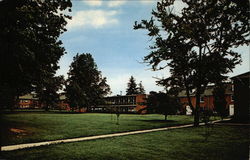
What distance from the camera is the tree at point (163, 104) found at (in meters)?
27.1

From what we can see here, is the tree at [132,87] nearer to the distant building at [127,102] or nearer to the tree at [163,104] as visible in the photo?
the distant building at [127,102]

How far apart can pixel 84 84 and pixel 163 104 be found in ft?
131

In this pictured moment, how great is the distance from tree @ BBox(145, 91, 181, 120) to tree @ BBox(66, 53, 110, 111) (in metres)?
32.0

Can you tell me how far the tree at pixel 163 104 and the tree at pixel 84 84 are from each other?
32048mm

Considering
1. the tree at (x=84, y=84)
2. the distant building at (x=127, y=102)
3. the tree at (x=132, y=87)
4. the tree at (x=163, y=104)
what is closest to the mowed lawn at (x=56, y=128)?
the tree at (x=163, y=104)

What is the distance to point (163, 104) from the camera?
2719cm

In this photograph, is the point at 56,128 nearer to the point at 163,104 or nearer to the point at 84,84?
the point at 163,104

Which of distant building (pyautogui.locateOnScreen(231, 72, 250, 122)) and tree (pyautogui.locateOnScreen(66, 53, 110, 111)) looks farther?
tree (pyautogui.locateOnScreen(66, 53, 110, 111))

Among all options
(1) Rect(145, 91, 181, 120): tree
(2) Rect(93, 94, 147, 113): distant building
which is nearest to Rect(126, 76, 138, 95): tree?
(2) Rect(93, 94, 147, 113): distant building

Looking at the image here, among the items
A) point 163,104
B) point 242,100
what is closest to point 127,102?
point 163,104

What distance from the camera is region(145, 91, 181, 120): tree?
27109mm

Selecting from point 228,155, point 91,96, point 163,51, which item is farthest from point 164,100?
point 91,96

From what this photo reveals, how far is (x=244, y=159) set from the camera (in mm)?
7375

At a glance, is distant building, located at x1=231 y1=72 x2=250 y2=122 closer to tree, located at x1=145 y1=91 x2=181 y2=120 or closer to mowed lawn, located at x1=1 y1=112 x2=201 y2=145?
tree, located at x1=145 y1=91 x2=181 y2=120
